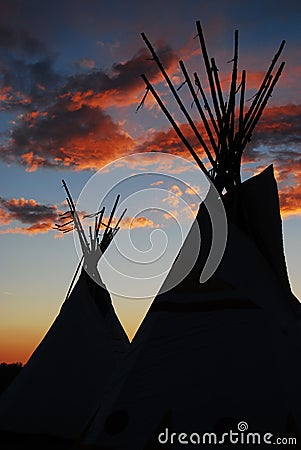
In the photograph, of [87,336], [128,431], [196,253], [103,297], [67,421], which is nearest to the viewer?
[128,431]

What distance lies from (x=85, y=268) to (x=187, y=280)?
4126 mm

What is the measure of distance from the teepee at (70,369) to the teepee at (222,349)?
83.0 inches

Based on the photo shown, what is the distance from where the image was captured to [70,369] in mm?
8094

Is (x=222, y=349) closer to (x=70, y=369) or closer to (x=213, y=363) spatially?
(x=213, y=363)

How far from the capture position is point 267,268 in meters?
6.02

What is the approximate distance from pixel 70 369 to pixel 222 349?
12.0 ft

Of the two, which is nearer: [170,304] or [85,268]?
[170,304]

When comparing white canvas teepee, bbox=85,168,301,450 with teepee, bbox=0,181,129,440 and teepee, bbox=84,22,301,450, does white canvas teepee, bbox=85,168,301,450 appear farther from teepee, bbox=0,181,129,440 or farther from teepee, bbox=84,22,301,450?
teepee, bbox=0,181,129,440

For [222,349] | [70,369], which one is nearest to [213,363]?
[222,349]

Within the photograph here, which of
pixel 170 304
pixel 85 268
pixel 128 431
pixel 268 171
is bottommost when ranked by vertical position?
pixel 128 431

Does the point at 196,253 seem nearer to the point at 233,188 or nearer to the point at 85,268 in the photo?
the point at 233,188

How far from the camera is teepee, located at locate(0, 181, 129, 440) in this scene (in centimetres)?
766

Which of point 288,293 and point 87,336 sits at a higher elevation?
point 87,336

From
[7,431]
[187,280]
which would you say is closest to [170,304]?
[187,280]
